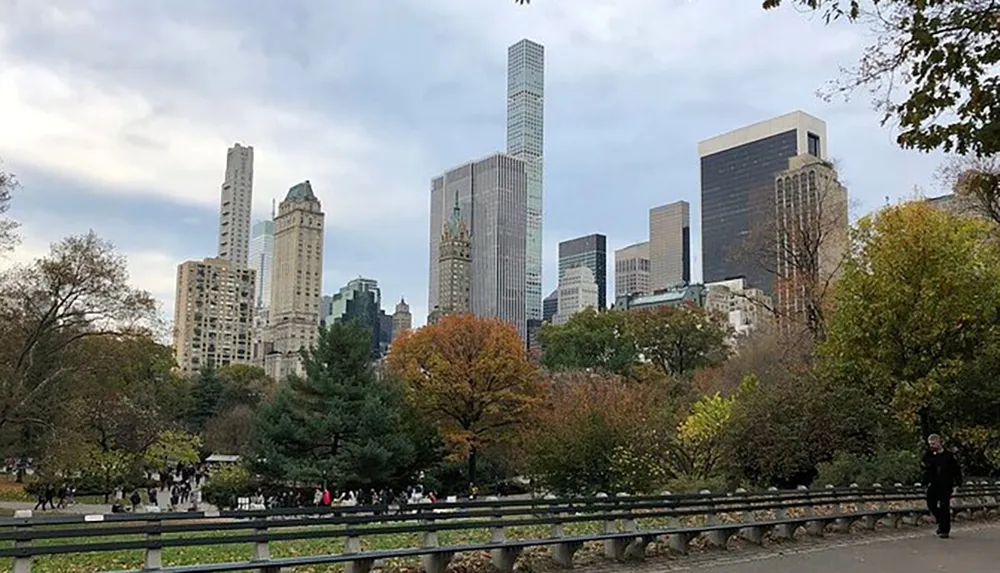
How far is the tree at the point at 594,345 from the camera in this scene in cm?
8700

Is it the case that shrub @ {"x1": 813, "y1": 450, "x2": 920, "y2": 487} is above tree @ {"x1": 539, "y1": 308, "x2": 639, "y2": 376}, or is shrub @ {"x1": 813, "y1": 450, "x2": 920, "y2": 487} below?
below

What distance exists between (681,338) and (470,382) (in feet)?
130

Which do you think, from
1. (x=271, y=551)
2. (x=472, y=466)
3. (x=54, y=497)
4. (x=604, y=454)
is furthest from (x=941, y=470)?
(x=54, y=497)

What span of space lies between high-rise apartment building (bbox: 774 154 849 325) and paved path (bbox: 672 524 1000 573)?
18.8m

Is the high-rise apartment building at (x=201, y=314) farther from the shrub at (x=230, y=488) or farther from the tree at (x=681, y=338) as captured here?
the shrub at (x=230, y=488)

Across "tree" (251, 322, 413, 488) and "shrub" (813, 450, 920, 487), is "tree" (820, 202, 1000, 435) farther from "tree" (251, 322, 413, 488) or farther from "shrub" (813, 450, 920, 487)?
"tree" (251, 322, 413, 488)

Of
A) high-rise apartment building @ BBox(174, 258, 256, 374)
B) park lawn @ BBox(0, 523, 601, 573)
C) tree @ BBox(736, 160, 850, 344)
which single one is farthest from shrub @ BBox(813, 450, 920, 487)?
high-rise apartment building @ BBox(174, 258, 256, 374)

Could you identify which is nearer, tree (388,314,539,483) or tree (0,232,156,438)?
tree (0,232,156,438)

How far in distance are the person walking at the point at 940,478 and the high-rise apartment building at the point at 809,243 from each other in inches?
714

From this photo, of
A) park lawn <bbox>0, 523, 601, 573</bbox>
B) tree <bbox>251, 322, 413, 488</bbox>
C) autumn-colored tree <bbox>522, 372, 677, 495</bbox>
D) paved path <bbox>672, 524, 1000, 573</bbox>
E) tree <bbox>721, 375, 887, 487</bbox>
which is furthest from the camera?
tree <bbox>251, 322, 413, 488</bbox>

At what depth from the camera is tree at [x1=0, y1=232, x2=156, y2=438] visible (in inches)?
1550

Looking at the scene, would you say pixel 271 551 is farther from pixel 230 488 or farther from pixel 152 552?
pixel 230 488

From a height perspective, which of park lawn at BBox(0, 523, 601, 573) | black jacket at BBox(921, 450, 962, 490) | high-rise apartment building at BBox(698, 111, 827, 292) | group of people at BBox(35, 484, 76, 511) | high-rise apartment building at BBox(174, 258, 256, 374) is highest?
high-rise apartment building at BBox(698, 111, 827, 292)

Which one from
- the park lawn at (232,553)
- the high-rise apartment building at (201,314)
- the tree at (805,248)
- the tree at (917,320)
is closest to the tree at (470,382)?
the tree at (805,248)
